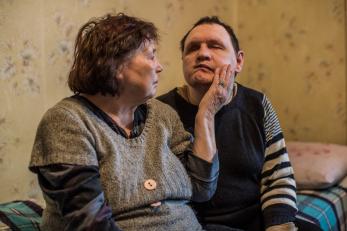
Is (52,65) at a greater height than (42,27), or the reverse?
(42,27)

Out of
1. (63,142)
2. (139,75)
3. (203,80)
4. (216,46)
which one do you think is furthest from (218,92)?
(63,142)

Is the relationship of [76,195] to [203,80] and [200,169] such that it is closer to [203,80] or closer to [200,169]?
[200,169]

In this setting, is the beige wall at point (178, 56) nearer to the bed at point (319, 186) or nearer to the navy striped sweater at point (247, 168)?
the bed at point (319, 186)

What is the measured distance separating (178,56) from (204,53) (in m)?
0.97

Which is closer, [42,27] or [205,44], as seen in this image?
[205,44]

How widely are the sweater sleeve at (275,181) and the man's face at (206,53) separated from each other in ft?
0.72

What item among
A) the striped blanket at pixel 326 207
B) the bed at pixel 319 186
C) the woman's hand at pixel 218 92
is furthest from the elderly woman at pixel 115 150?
the striped blanket at pixel 326 207

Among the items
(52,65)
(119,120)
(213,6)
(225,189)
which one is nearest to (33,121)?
(52,65)

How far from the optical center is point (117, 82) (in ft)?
3.74

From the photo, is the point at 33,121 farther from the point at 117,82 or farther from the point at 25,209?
the point at 117,82

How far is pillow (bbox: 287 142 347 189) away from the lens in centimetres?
202

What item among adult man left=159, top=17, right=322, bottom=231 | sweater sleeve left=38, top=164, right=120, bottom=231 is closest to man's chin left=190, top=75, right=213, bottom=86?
adult man left=159, top=17, right=322, bottom=231

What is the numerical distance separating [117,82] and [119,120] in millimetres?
113

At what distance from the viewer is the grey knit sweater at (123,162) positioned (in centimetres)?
102
